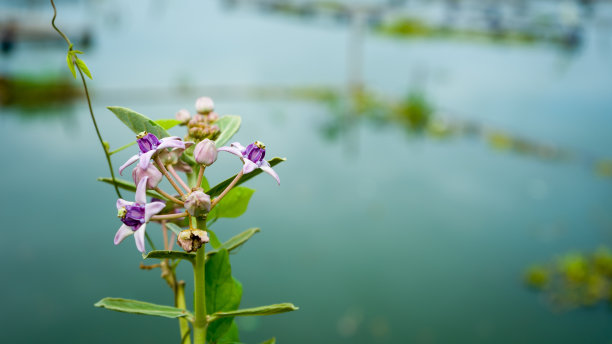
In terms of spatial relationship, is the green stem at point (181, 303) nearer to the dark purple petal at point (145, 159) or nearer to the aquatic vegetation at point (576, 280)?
the dark purple petal at point (145, 159)

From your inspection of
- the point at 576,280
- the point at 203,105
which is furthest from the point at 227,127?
the point at 576,280

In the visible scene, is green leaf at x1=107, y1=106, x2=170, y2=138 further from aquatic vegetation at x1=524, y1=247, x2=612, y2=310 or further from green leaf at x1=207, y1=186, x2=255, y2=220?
aquatic vegetation at x1=524, y1=247, x2=612, y2=310

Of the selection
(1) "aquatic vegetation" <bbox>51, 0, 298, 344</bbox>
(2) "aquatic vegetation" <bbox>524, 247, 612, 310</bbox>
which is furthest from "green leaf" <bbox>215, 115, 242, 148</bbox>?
(2) "aquatic vegetation" <bbox>524, 247, 612, 310</bbox>

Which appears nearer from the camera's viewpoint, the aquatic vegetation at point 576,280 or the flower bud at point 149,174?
the flower bud at point 149,174

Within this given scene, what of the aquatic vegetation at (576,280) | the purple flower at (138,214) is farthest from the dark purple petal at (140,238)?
the aquatic vegetation at (576,280)

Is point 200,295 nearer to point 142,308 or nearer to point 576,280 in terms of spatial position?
point 142,308

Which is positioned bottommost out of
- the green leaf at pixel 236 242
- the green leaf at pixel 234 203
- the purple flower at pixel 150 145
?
the green leaf at pixel 236 242
